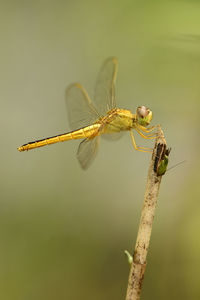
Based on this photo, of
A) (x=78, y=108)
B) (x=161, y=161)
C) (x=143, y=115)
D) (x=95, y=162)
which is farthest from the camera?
(x=95, y=162)

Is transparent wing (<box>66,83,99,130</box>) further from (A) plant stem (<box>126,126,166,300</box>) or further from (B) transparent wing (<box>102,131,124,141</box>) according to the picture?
(A) plant stem (<box>126,126,166,300</box>)

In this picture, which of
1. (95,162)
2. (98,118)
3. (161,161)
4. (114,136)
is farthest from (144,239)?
(95,162)

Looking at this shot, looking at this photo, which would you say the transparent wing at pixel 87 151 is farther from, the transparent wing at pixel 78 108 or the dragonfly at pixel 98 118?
the transparent wing at pixel 78 108

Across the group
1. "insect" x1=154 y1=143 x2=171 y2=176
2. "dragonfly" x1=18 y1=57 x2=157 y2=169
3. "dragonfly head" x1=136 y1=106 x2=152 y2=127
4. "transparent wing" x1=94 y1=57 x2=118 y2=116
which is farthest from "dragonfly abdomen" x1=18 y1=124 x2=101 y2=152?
"insect" x1=154 y1=143 x2=171 y2=176

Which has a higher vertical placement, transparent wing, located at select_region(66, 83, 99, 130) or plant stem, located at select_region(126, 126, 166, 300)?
transparent wing, located at select_region(66, 83, 99, 130)

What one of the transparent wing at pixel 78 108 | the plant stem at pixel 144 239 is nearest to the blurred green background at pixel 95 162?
the transparent wing at pixel 78 108

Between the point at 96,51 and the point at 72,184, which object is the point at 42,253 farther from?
the point at 96,51

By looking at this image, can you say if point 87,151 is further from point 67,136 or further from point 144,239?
point 144,239
